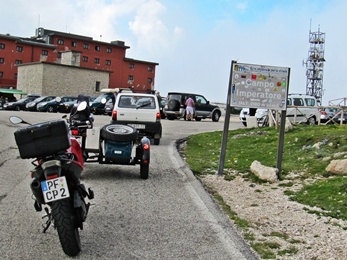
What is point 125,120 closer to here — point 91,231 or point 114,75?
point 91,231

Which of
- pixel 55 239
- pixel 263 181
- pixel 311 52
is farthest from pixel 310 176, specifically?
pixel 311 52

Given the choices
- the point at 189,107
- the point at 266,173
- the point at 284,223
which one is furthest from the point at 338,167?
the point at 189,107

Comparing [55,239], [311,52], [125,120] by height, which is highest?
[311,52]

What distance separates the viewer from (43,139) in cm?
512

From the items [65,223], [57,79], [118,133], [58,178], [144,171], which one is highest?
[57,79]

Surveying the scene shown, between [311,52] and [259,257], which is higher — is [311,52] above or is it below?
above

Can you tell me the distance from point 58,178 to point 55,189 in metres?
0.11

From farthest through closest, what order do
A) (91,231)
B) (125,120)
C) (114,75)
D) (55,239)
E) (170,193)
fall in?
(114,75) → (125,120) → (170,193) → (91,231) → (55,239)

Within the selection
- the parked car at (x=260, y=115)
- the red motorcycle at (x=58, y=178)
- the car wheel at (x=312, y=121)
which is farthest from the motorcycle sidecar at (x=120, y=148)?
the car wheel at (x=312, y=121)

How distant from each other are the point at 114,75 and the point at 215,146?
222 ft

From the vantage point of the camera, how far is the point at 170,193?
28.2ft

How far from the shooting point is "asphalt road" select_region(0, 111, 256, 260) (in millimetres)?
5352

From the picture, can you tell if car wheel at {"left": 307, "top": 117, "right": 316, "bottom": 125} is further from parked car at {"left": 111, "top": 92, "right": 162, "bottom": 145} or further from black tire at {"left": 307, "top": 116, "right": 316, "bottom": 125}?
parked car at {"left": 111, "top": 92, "right": 162, "bottom": 145}

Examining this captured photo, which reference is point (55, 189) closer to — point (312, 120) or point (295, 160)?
point (295, 160)
